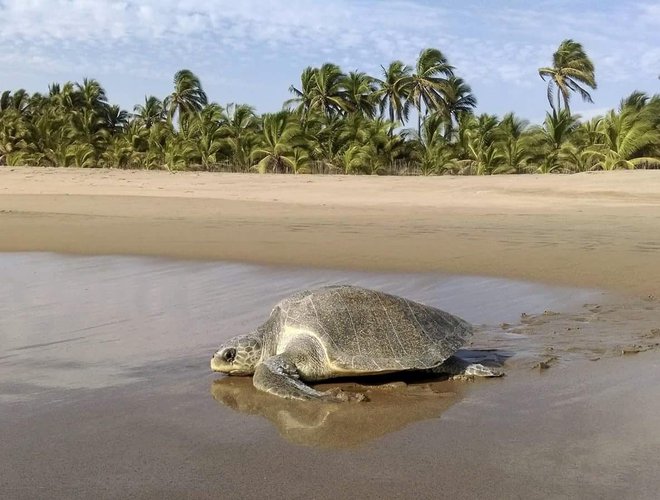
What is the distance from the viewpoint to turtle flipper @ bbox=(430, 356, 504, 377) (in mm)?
4629

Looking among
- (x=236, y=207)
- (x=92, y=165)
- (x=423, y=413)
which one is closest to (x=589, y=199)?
(x=236, y=207)

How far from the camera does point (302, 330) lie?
4.71 meters

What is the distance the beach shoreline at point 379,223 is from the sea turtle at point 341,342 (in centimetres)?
331

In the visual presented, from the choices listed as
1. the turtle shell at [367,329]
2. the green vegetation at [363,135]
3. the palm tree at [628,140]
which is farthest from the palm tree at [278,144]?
the turtle shell at [367,329]

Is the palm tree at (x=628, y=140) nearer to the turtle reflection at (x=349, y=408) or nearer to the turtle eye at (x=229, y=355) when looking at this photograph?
the turtle reflection at (x=349, y=408)

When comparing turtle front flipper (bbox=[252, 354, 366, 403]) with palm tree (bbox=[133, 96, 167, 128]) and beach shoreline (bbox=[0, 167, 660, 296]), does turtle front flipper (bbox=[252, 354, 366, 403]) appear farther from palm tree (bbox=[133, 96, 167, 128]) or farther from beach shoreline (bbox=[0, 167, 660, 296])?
palm tree (bbox=[133, 96, 167, 128])

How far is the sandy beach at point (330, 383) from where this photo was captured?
3.09 meters

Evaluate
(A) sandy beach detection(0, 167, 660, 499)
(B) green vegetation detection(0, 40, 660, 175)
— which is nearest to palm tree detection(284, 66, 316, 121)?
(B) green vegetation detection(0, 40, 660, 175)

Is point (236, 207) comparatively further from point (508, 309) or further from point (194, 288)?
point (508, 309)

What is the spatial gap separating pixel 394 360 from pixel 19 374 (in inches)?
93.8

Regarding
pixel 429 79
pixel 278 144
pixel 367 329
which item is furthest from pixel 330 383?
pixel 429 79

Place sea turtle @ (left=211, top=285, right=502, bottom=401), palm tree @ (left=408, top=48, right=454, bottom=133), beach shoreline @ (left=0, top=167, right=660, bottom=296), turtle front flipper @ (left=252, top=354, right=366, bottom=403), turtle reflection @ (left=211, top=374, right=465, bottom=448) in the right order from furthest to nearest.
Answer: palm tree @ (left=408, top=48, right=454, bottom=133) < beach shoreline @ (left=0, top=167, right=660, bottom=296) < sea turtle @ (left=211, top=285, right=502, bottom=401) < turtle front flipper @ (left=252, top=354, right=366, bottom=403) < turtle reflection @ (left=211, top=374, right=465, bottom=448)

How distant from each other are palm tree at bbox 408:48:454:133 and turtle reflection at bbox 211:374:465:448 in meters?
49.7

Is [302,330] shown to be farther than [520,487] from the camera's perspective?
Yes
